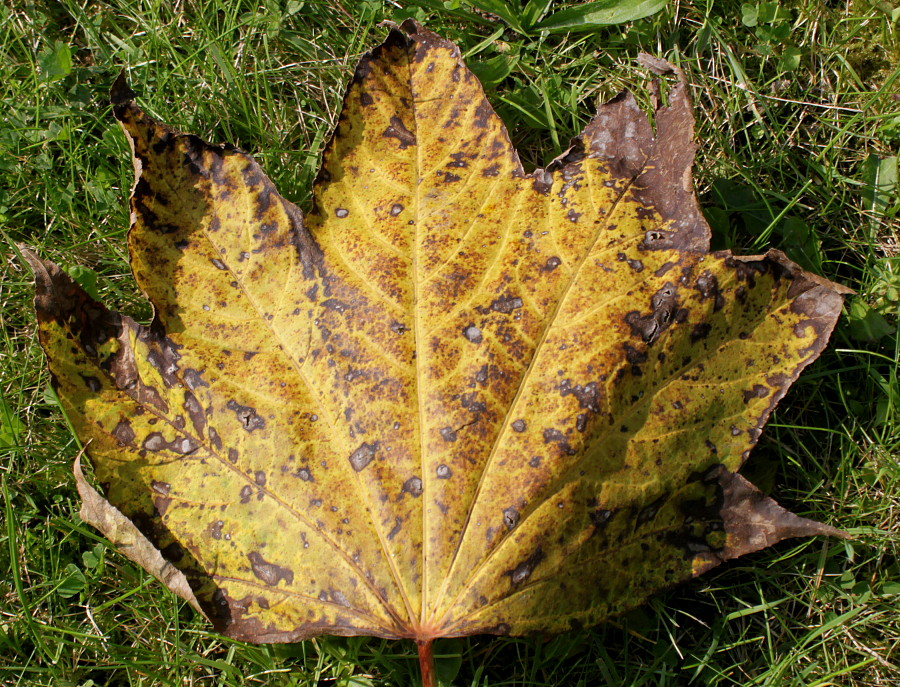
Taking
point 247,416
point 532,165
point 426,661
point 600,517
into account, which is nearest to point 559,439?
point 600,517

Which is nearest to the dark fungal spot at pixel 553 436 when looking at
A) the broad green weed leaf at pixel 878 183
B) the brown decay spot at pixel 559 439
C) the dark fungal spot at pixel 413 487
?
the brown decay spot at pixel 559 439

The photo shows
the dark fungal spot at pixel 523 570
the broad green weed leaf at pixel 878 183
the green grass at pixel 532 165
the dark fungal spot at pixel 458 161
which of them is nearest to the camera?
the dark fungal spot at pixel 523 570

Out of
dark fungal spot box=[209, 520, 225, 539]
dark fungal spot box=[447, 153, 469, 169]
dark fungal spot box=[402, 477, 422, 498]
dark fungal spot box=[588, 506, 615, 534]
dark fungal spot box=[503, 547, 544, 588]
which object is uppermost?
dark fungal spot box=[447, 153, 469, 169]

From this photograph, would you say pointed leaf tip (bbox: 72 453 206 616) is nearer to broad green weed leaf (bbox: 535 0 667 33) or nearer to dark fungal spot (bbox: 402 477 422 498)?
dark fungal spot (bbox: 402 477 422 498)

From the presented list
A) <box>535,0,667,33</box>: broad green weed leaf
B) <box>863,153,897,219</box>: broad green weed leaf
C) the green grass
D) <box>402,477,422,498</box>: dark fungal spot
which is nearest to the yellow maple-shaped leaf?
<box>402,477,422,498</box>: dark fungal spot

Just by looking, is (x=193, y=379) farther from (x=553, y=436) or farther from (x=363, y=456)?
(x=553, y=436)

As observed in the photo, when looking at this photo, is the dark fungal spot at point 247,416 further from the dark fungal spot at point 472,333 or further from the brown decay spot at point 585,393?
the brown decay spot at point 585,393

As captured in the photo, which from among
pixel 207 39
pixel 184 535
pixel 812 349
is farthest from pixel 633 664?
pixel 207 39
